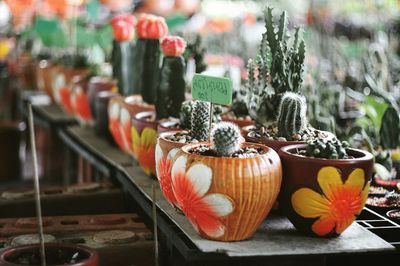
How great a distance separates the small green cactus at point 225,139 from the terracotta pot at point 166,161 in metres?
0.19

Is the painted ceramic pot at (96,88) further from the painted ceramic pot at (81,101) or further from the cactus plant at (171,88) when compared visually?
the cactus plant at (171,88)

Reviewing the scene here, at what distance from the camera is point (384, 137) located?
277cm

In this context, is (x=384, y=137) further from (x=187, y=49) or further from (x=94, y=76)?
(x=94, y=76)

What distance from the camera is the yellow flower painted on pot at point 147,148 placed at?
101 inches

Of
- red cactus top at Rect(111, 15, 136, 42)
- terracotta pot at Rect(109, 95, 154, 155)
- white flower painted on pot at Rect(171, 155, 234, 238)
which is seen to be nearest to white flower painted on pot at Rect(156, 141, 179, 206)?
white flower painted on pot at Rect(171, 155, 234, 238)

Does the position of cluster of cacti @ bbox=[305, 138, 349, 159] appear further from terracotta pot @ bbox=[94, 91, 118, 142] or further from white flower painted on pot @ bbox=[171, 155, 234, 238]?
terracotta pot @ bbox=[94, 91, 118, 142]

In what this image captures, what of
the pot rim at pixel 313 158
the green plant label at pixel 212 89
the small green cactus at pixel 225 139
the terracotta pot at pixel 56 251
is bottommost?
the terracotta pot at pixel 56 251

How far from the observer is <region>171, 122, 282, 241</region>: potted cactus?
177 cm

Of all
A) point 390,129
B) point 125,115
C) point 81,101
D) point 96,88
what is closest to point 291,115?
point 390,129

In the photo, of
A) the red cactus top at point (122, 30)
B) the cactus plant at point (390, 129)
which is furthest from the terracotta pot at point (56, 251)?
the red cactus top at point (122, 30)

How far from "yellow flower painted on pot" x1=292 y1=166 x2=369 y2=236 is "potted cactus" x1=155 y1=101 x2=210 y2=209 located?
394 millimetres

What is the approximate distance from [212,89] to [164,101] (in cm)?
66

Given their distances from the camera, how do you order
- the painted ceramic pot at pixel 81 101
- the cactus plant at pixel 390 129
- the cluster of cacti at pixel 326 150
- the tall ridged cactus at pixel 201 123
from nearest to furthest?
the cluster of cacti at pixel 326 150 → the tall ridged cactus at pixel 201 123 → the cactus plant at pixel 390 129 → the painted ceramic pot at pixel 81 101

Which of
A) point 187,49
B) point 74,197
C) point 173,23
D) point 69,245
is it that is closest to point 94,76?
point 173,23
